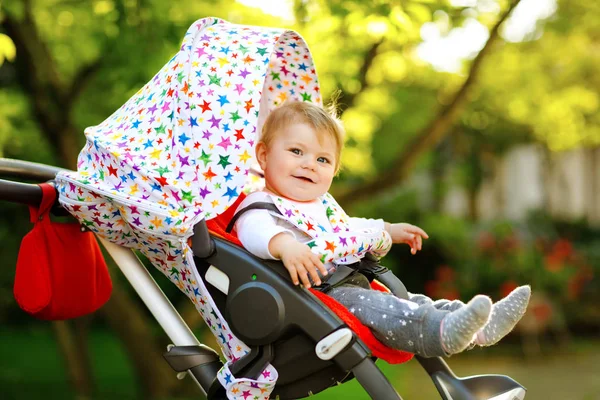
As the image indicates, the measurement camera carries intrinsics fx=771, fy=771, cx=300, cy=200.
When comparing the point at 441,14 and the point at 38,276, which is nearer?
the point at 38,276

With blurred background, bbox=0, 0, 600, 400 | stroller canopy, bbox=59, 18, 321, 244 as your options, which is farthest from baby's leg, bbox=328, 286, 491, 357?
blurred background, bbox=0, 0, 600, 400

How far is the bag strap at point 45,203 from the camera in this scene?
252cm

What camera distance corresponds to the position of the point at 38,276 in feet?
8.41

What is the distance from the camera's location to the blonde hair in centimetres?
249

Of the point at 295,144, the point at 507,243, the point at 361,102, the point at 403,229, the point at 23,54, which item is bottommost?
the point at 507,243

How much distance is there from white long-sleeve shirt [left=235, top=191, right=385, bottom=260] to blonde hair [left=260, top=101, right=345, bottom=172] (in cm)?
20

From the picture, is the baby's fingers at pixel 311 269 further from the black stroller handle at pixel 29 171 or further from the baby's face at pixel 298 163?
the black stroller handle at pixel 29 171

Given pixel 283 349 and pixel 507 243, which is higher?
pixel 283 349

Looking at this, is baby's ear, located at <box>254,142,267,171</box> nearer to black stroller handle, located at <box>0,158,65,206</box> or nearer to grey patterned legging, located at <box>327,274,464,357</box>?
grey patterned legging, located at <box>327,274,464,357</box>

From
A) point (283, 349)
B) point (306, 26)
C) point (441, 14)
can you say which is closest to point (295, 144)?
point (283, 349)

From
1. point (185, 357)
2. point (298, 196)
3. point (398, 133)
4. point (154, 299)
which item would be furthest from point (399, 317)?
point (398, 133)

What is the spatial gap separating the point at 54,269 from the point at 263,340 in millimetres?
885

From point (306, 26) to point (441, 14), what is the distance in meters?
1.02

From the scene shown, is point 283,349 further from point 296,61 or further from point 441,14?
point 441,14
